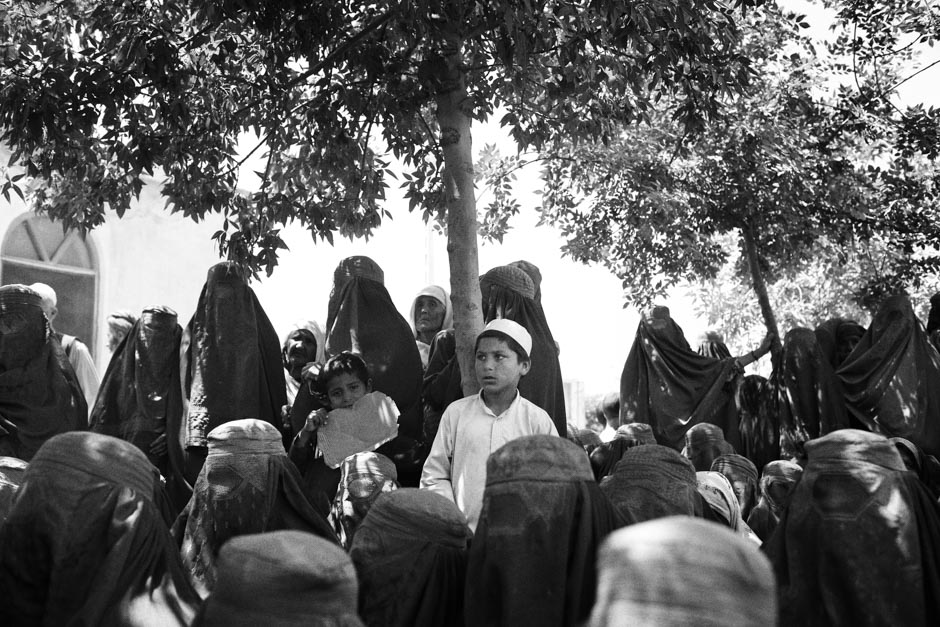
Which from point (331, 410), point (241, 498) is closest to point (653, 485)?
point (241, 498)

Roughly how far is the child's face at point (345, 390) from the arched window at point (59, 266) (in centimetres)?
914

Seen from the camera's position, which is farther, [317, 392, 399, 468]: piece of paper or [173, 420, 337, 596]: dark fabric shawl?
[317, 392, 399, 468]: piece of paper

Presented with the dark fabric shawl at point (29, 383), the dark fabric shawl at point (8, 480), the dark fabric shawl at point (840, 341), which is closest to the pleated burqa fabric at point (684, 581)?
the dark fabric shawl at point (8, 480)

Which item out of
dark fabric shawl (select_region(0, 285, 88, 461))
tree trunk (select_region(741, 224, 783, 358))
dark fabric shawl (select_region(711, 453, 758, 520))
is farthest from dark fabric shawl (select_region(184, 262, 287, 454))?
tree trunk (select_region(741, 224, 783, 358))

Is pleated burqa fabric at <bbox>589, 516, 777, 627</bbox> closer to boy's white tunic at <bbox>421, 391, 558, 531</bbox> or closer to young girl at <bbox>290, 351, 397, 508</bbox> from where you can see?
boy's white tunic at <bbox>421, 391, 558, 531</bbox>

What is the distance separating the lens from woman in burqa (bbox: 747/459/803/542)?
6.30 m

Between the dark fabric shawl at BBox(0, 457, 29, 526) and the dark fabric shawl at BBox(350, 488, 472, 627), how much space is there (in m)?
1.40

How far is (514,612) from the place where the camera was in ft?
10.6

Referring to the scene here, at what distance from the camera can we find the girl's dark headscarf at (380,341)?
7.21m

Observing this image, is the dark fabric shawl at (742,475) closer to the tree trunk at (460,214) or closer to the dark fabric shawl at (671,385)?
the tree trunk at (460,214)

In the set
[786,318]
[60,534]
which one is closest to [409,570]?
[60,534]

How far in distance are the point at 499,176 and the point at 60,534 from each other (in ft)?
25.9

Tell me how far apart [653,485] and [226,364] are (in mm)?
3500

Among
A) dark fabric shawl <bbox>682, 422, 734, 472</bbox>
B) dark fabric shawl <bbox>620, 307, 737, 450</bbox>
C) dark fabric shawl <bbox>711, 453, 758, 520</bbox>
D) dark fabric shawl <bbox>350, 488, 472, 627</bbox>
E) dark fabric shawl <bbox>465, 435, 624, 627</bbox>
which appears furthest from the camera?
dark fabric shawl <bbox>620, 307, 737, 450</bbox>
